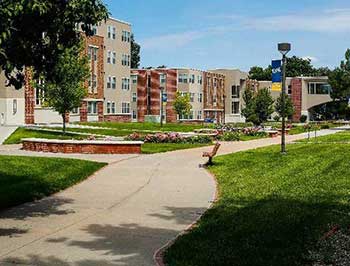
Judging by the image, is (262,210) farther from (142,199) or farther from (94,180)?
(94,180)

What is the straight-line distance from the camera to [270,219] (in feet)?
29.8

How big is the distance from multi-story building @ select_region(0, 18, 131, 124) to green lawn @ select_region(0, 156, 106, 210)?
107 ft

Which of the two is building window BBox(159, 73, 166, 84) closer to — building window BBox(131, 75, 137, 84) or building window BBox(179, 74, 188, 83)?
building window BBox(179, 74, 188, 83)

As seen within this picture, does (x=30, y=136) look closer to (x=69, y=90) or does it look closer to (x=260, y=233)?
(x=69, y=90)

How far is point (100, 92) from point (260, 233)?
56.5m

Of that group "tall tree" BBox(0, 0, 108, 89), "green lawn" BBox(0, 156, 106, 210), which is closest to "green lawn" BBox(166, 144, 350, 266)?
"tall tree" BBox(0, 0, 108, 89)

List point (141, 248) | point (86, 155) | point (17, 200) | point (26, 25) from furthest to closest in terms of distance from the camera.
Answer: point (86, 155), point (17, 200), point (26, 25), point (141, 248)

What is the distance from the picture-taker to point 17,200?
37.1 feet

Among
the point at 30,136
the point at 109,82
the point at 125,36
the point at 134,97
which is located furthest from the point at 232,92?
the point at 30,136

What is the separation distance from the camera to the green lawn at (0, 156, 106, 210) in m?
11.8

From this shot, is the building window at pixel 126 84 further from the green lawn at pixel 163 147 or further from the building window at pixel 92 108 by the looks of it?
the green lawn at pixel 163 147

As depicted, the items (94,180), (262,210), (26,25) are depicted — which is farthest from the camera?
(94,180)

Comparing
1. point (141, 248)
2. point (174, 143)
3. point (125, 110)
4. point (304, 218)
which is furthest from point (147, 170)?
point (125, 110)

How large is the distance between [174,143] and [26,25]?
20.9 meters
